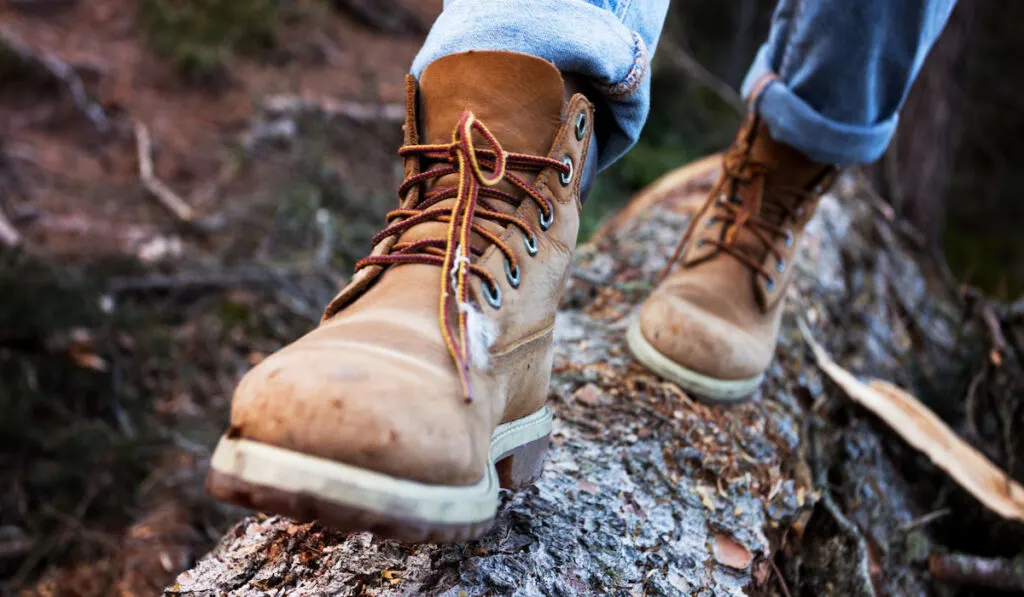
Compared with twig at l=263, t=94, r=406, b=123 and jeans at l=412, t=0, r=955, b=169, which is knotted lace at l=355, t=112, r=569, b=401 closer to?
jeans at l=412, t=0, r=955, b=169

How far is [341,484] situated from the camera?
2.55 ft

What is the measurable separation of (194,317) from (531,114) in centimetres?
207

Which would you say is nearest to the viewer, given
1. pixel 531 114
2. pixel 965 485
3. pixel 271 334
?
pixel 531 114

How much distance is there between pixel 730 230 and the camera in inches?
68.8

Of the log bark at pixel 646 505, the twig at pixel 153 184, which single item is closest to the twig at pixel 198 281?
the twig at pixel 153 184

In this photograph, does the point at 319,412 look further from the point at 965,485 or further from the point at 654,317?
the point at 965,485

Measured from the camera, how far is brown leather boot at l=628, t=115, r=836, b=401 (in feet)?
5.07

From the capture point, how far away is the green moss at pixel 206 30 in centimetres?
458

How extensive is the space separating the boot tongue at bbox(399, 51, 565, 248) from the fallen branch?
3.99 feet

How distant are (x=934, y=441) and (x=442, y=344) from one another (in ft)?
4.99

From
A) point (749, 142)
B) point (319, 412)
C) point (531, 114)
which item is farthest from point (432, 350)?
point (749, 142)

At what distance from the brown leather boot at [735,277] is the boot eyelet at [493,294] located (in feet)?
2.04

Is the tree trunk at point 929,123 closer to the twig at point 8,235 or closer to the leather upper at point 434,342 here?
the leather upper at point 434,342

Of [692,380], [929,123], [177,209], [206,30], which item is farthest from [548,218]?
[206,30]
